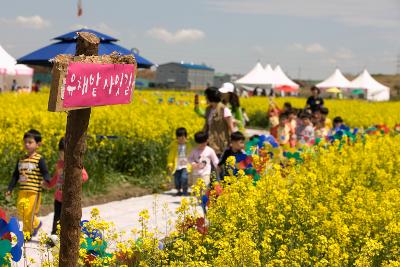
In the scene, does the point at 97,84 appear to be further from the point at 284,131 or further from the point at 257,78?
the point at 257,78

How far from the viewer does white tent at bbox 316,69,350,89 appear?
138 ft

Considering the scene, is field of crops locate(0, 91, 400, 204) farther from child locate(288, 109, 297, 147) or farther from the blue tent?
child locate(288, 109, 297, 147)

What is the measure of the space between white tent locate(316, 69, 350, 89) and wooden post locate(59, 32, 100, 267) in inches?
1532

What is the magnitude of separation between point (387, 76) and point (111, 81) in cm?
11898

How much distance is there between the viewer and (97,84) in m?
3.18

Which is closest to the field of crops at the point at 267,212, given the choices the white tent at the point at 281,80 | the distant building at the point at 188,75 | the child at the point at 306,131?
the child at the point at 306,131

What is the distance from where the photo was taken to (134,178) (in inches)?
405


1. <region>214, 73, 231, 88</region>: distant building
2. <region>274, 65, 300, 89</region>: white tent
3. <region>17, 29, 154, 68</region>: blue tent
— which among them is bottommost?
<region>17, 29, 154, 68</region>: blue tent

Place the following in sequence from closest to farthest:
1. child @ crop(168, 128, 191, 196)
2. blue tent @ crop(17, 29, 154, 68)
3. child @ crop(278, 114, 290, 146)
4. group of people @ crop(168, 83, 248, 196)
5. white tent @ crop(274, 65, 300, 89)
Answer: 1. group of people @ crop(168, 83, 248, 196)
2. child @ crop(168, 128, 191, 196)
3. blue tent @ crop(17, 29, 154, 68)
4. child @ crop(278, 114, 290, 146)
5. white tent @ crop(274, 65, 300, 89)

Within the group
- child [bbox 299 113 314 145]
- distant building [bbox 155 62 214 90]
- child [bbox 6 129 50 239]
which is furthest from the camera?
distant building [bbox 155 62 214 90]

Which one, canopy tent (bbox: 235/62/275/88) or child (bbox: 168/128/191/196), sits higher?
canopy tent (bbox: 235/62/275/88)

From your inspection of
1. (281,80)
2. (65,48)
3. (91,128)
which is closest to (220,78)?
(281,80)

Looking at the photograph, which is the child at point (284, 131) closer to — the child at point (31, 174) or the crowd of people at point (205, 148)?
the crowd of people at point (205, 148)

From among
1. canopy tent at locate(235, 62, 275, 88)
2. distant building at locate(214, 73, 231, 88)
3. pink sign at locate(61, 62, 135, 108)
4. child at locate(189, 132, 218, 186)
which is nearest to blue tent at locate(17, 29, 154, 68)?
child at locate(189, 132, 218, 186)
